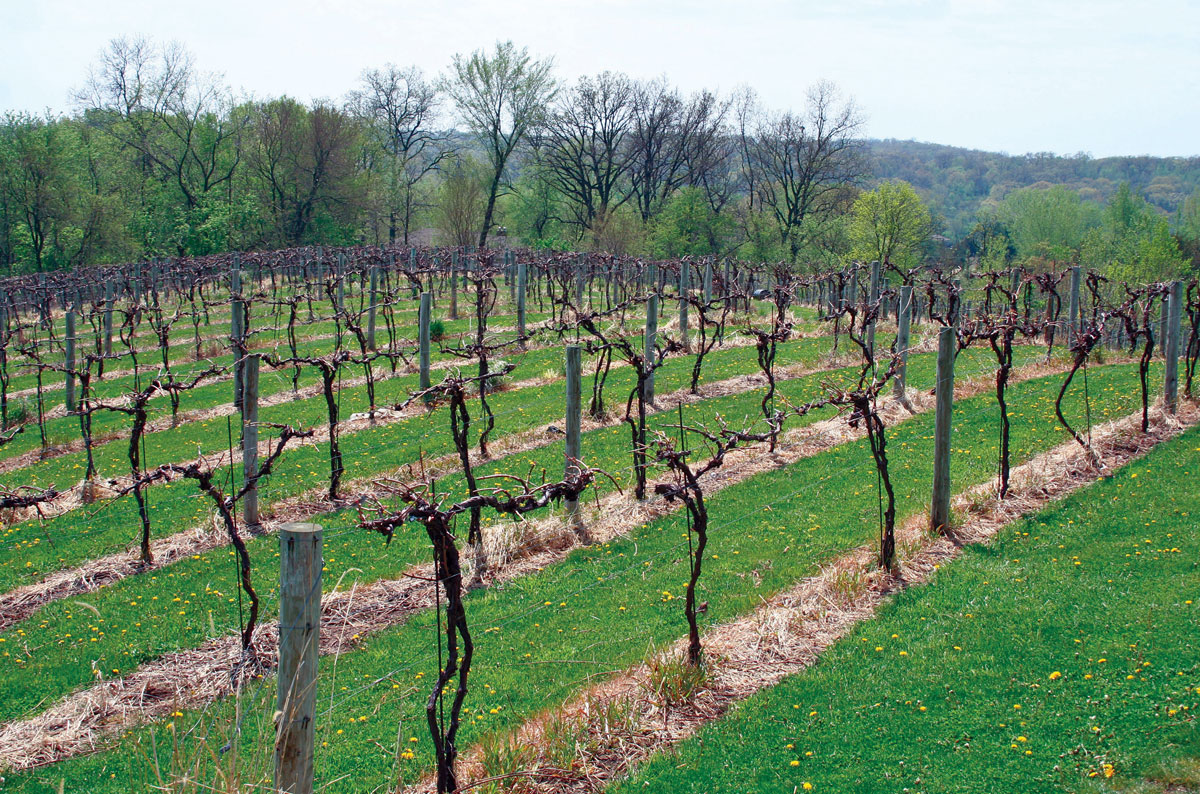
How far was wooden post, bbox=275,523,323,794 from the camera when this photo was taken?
11.6 ft

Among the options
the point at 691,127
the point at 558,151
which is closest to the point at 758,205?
the point at 691,127

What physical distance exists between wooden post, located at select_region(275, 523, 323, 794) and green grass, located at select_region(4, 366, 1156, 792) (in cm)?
110

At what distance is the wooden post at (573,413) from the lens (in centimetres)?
948

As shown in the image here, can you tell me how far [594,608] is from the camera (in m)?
7.41

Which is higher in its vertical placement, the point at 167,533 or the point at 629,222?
the point at 629,222

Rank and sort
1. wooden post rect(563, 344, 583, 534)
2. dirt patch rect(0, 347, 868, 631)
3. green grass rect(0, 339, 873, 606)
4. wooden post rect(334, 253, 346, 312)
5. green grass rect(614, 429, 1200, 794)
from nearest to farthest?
1. green grass rect(614, 429, 1200, 794)
2. dirt patch rect(0, 347, 868, 631)
3. wooden post rect(563, 344, 583, 534)
4. green grass rect(0, 339, 873, 606)
5. wooden post rect(334, 253, 346, 312)

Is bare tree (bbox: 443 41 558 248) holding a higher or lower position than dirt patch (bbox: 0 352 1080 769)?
higher

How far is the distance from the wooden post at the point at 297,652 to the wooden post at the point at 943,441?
6.31 metres

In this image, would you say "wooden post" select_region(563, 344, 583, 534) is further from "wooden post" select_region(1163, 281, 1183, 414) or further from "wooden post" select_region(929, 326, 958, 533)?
"wooden post" select_region(1163, 281, 1183, 414)

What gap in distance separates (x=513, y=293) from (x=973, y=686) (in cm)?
3162

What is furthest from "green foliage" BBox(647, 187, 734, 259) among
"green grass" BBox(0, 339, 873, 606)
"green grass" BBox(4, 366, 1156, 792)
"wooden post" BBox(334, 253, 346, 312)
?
"green grass" BBox(4, 366, 1156, 792)

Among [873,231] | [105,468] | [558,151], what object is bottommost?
[105,468]

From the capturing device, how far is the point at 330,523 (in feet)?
34.6

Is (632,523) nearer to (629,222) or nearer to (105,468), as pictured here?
(105,468)
